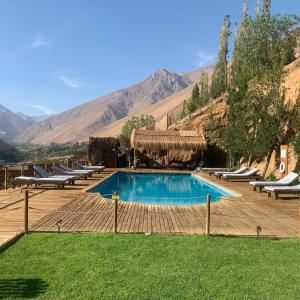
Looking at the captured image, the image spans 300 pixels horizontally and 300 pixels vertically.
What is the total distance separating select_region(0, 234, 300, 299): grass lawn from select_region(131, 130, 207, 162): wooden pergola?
1963 centimetres

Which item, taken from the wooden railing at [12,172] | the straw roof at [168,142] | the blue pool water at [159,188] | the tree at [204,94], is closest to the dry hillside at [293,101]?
the straw roof at [168,142]

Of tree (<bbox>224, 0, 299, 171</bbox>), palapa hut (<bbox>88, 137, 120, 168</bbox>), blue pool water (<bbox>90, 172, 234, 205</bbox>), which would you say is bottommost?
blue pool water (<bbox>90, 172, 234, 205</bbox>)

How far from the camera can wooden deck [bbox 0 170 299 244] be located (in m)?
7.58

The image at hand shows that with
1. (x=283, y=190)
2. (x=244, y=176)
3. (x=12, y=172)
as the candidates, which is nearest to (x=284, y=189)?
(x=283, y=190)

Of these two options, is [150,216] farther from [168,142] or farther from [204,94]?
[204,94]

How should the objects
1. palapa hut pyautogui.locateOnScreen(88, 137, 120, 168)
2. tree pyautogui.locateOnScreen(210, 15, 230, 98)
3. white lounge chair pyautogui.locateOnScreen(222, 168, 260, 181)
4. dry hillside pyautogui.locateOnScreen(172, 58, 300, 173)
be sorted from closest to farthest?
white lounge chair pyautogui.locateOnScreen(222, 168, 260, 181) → dry hillside pyautogui.locateOnScreen(172, 58, 300, 173) → palapa hut pyautogui.locateOnScreen(88, 137, 120, 168) → tree pyautogui.locateOnScreen(210, 15, 230, 98)

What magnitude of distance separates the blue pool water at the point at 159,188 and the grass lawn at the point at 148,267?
23.5 feet

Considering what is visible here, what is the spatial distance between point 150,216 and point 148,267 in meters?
3.65

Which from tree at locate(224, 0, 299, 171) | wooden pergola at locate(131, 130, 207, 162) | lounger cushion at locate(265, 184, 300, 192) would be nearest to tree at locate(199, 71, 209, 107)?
tree at locate(224, 0, 299, 171)

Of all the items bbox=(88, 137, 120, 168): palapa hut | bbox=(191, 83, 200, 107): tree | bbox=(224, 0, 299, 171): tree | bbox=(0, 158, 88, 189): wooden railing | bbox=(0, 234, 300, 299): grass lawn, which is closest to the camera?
bbox=(0, 234, 300, 299): grass lawn

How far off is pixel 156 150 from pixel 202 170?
14.9 ft

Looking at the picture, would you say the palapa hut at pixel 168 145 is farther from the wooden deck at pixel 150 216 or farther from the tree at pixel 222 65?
the wooden deck at pixel 150 216

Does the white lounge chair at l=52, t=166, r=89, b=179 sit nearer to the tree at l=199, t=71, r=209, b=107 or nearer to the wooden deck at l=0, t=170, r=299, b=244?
the wooden deck at l=0, t=170, r=299, b=244

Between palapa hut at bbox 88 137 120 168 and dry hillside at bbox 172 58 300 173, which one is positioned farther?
palapa hut at bbox 88 137 120 168
